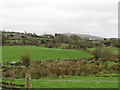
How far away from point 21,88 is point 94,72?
9.92 meters

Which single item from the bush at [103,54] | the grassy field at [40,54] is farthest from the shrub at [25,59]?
the bush at [103,54]

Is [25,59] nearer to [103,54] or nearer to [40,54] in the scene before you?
[103,54]

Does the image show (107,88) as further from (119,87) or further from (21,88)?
(21,88)

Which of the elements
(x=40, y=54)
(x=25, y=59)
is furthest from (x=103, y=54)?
(x=40, y=54)

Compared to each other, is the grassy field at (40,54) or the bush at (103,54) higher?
the bush at (103,54)

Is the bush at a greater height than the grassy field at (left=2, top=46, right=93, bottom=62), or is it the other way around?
the bush

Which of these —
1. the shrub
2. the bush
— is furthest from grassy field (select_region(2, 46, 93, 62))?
the shrub

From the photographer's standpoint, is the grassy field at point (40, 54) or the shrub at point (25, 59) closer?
the shrub at point (25, 59)

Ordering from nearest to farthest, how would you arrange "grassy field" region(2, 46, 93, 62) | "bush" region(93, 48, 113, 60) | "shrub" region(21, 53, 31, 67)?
1. "shrub" region(21, 53, 31, 67)
2. "bush" region(93, 48, 113, 60)
3. "grassy field" region(2, 46, 93, 62)

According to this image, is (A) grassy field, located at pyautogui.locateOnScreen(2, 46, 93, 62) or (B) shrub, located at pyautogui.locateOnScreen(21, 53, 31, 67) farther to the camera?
(A) grassy field, located at pyautogui.locateOnScreen(2, 46, 93, 62)

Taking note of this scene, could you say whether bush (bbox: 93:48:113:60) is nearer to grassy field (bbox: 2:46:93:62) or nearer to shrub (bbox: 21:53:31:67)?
grassy field (bbox: 2:46:93:62)

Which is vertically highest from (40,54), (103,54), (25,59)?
(103,54)

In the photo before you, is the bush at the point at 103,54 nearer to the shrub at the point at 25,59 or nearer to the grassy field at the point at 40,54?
the grassy field at the point at 40,54

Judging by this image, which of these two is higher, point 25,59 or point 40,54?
point 25,59
